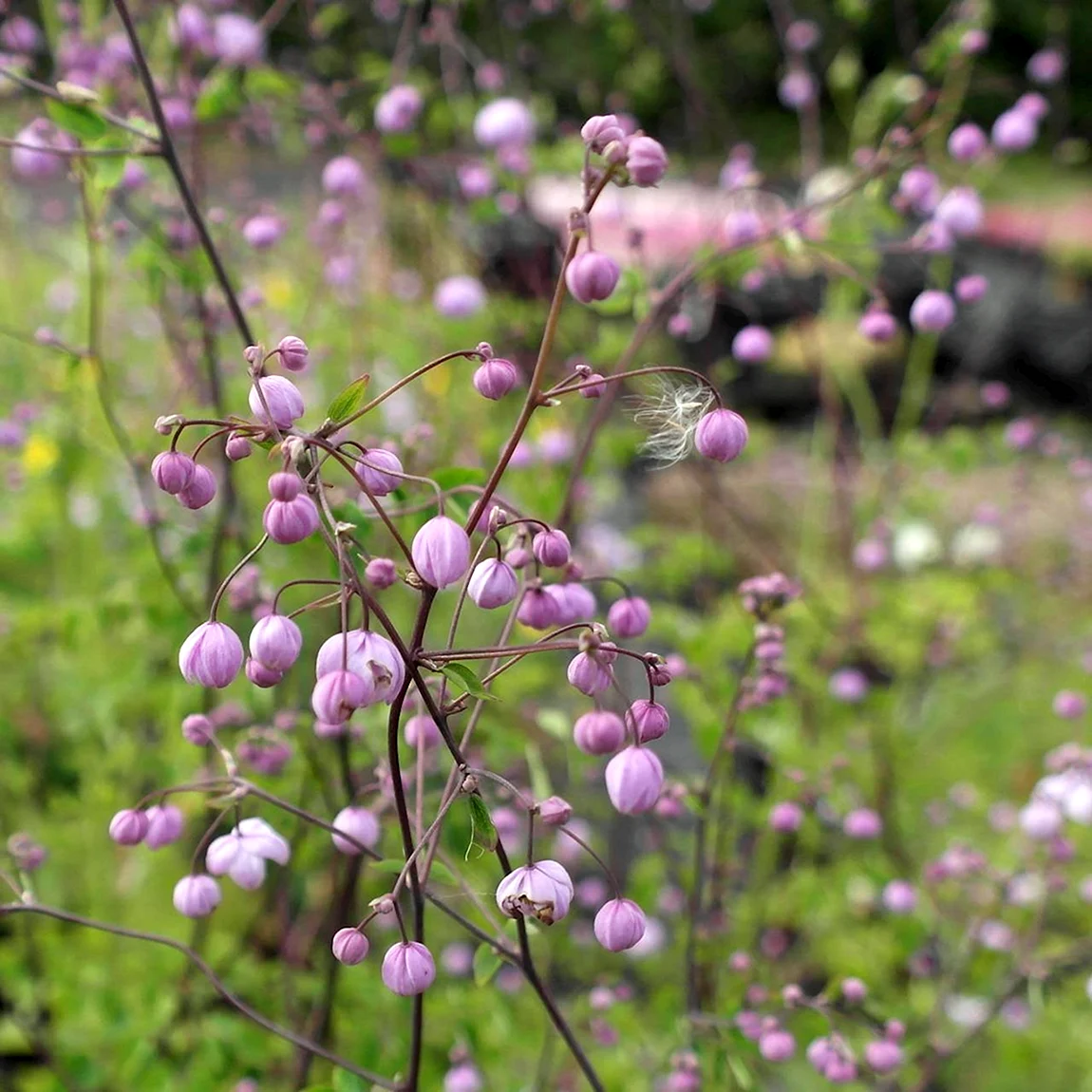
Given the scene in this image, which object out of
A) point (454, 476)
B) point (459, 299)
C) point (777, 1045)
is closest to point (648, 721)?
point (454, 476)

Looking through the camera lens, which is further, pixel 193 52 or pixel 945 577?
pixel 945 577

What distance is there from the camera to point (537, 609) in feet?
3.30

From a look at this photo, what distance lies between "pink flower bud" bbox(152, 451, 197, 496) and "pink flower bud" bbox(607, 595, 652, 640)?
0.44 metres

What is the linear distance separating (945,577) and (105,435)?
7.24 feet

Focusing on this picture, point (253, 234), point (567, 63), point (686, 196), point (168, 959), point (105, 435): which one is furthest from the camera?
point (567, 63)

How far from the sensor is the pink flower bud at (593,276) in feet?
2.76

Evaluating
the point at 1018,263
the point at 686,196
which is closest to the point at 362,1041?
the point at 686,196

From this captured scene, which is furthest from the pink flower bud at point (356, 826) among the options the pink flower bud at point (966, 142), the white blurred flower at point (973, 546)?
the white blurred flower at point (973, 546)

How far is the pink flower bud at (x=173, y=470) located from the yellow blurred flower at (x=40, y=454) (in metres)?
1.68

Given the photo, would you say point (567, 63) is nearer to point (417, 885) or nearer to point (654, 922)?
point (654, 922)

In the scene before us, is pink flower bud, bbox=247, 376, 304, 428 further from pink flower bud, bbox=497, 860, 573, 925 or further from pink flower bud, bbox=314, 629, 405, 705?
pink flower bud, bbox=497, 860, 573, 925

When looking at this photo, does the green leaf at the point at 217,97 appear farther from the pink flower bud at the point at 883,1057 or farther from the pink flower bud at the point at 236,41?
the pink flower bud at the point at 883,1057

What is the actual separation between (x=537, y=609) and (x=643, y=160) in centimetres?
40

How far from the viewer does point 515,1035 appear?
1869mm
